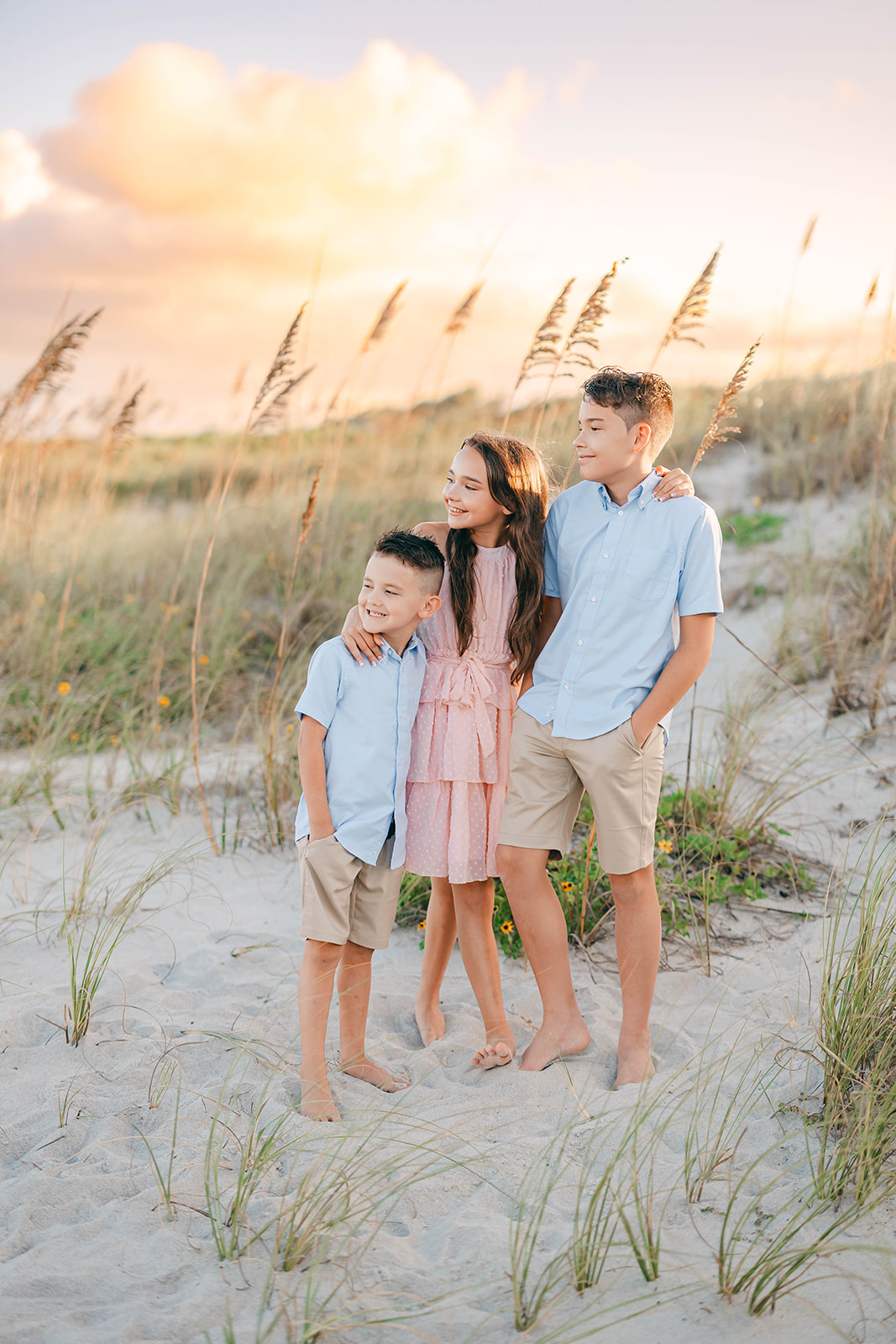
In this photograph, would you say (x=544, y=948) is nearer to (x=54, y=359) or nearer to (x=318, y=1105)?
(x=318, y=1105)

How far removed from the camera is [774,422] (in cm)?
775

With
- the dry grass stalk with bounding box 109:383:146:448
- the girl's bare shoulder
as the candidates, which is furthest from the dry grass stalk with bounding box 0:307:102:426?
the girl's bare shoulder

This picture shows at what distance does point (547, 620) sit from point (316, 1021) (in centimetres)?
135

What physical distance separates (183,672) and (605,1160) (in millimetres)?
4141

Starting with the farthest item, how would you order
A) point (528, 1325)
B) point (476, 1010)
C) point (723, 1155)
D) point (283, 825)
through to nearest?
point (283, 825)
point (476, 1010)
point (723, 1155)
point (528, 1325)

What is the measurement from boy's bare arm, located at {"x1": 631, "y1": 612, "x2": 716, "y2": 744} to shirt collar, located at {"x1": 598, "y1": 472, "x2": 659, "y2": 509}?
1.19ft

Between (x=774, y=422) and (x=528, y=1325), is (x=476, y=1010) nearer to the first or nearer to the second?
(x=528, y=1325)

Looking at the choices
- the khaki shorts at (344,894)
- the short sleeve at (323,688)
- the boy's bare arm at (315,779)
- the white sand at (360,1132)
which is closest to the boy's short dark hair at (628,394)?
the short sleeve at (323,688)

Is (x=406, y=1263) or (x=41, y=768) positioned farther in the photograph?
(x=41, y=768)

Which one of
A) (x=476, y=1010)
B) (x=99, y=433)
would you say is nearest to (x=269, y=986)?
(x=476, y=1010)

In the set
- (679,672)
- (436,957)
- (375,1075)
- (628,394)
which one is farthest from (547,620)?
(375,1075)

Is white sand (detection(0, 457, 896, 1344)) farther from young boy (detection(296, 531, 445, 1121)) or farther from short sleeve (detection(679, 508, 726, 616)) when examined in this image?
short sleeve (detection(679, 508, 726, 616))

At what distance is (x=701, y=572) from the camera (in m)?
2.59

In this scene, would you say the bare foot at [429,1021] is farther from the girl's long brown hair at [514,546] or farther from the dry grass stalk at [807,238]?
the dry grass stalk at [807,238]
